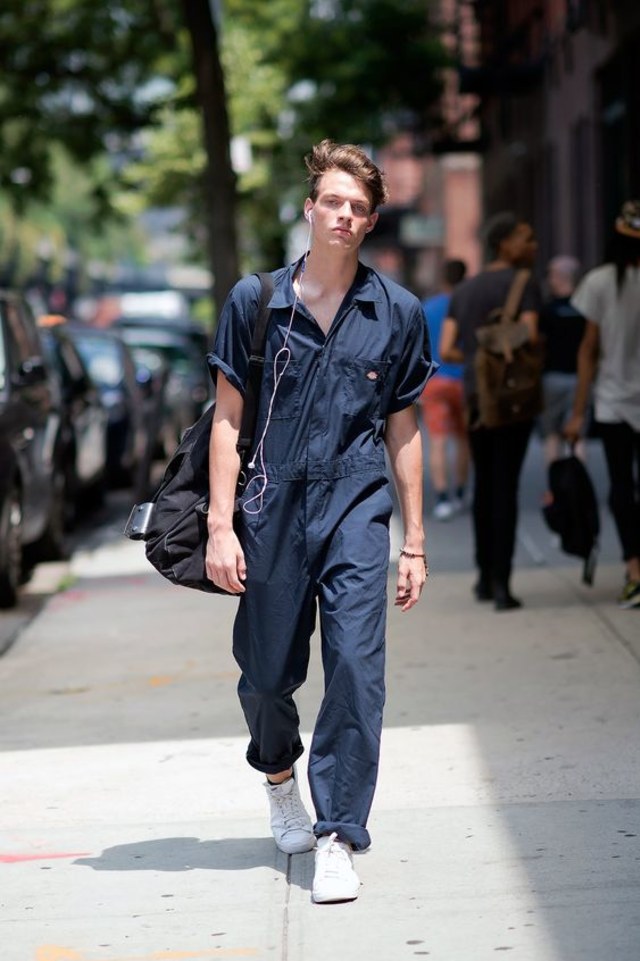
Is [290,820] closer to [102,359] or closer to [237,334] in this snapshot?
[237,334]

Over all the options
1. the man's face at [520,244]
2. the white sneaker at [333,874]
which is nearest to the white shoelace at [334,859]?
the white sneaker at [333,874]

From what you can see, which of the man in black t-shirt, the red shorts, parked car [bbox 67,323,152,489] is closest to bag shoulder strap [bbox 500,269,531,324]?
the man in black t-shirt

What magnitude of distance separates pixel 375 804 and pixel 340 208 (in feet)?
6.52

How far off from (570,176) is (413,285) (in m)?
33.9

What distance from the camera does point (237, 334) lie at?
17.2 feet

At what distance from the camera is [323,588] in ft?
17.0

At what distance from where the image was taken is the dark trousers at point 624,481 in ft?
31.5

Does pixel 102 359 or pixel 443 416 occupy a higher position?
pixel 443 416

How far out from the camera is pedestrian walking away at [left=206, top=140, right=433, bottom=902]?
16.9 ft

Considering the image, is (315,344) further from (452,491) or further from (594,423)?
(452,491)

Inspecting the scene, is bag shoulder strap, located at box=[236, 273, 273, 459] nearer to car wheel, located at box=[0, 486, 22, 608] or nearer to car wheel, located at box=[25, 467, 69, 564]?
car wheel, located at box=[0, 486, 22, 608]

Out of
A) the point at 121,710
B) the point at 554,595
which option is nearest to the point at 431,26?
the point at 554,595

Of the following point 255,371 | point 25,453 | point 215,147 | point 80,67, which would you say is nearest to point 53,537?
point 25,453

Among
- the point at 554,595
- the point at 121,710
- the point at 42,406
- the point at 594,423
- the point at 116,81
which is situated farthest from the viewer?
the point at 116,81
